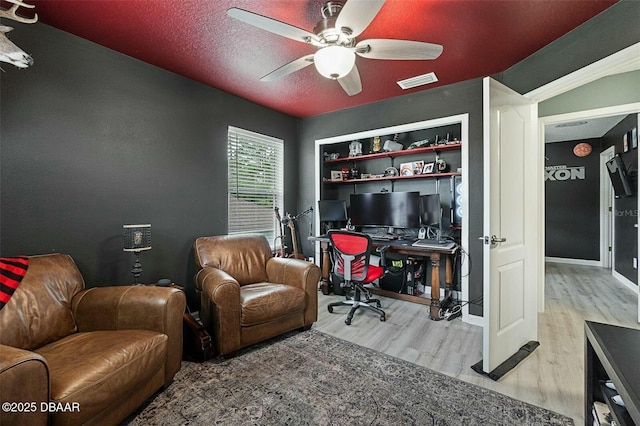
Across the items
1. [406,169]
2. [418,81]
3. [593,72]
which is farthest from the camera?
[406,169]

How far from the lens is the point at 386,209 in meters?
3.75

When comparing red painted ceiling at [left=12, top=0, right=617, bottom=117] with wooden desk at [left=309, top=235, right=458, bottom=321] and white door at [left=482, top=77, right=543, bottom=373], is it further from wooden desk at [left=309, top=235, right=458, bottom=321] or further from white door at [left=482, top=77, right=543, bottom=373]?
wooden desk at [left=309, top=235, right=458, bottom=321]

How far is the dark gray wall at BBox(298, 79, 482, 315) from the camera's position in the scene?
2912 millimetres

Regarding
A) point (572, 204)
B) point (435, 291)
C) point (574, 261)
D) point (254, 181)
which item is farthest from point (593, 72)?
point (574, 261)

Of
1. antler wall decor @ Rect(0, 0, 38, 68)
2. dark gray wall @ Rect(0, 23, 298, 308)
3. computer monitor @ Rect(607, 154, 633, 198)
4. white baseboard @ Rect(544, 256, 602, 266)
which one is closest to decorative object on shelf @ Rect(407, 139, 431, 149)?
dark gray wall @ Rect(0, 23, 298, 308)

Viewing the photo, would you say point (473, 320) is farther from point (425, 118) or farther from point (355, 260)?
point (425, 118)

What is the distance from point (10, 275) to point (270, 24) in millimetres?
2034

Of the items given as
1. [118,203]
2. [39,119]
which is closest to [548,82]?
[118,203]

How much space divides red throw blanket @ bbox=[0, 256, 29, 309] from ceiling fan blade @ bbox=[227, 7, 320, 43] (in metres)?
1.88

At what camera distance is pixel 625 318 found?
9.47ft

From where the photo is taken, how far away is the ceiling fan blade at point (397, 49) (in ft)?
5.47

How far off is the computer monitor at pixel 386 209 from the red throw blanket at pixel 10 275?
3298 mm

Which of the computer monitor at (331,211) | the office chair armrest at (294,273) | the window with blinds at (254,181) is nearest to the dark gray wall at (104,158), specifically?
the window with blinds at (254,181)

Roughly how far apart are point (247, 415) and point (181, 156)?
7.86 feet
